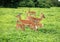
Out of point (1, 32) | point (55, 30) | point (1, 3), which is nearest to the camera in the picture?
point (1, 32)

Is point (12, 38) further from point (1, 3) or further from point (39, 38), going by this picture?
point (1, 3)

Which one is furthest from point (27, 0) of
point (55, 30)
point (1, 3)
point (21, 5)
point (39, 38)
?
point (39, 38)

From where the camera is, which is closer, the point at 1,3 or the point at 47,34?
the point at 47,34

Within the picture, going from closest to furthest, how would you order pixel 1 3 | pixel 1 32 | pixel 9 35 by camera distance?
pixel 9 35
pixel 1 32
pixel 1 3

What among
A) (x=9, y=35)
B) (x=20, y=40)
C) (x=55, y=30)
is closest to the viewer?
(x=20, y=40)

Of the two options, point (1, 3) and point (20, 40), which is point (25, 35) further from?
point (1, 3)

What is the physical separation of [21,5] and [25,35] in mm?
15504

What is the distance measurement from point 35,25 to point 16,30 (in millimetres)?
887

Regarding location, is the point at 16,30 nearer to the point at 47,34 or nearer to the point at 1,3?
the point at 47,34

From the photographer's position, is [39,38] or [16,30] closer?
[39,38]

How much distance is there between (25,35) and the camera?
979 cm

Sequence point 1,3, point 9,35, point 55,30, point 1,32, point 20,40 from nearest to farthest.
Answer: point 20,40 < point 9,35 < point 1,32 < point 55,30 < point 1,3

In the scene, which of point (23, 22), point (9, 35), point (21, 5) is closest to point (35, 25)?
point (23, 22)

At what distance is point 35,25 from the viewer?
10312mm
